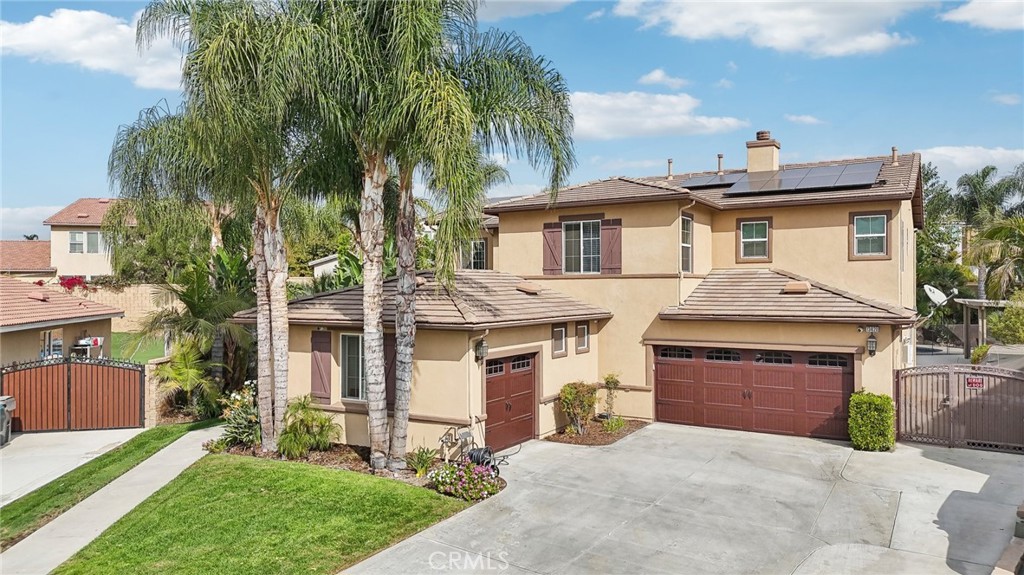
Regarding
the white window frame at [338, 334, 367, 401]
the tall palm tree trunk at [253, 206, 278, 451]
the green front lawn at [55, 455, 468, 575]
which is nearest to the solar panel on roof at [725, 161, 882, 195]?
the white window frame at [338, 334, 367, 401]

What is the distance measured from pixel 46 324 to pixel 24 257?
105 ft

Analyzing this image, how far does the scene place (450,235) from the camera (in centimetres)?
1018

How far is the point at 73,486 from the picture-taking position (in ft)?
38.3

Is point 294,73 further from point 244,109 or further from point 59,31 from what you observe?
point 59,31

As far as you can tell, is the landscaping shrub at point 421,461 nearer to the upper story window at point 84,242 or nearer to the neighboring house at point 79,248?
the neighboring house at point 79,248

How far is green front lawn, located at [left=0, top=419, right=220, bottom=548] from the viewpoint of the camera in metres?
10.0

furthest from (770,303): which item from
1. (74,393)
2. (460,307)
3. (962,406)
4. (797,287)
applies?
(74,393)

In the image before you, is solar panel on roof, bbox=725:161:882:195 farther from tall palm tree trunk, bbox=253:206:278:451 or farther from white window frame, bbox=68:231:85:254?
white window frame, bbox=68:231:85:254

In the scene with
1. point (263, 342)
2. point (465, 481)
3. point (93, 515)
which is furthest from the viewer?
point (263, 342)

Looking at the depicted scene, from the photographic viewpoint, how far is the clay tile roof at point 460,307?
12.8 m

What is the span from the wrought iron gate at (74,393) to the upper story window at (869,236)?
58.8 ft

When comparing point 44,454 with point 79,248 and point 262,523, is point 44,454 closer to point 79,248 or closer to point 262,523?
point 262,523

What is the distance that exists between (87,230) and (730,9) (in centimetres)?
4041

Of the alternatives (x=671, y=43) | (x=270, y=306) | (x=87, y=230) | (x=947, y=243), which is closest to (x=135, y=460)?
(x=270, y=306)
